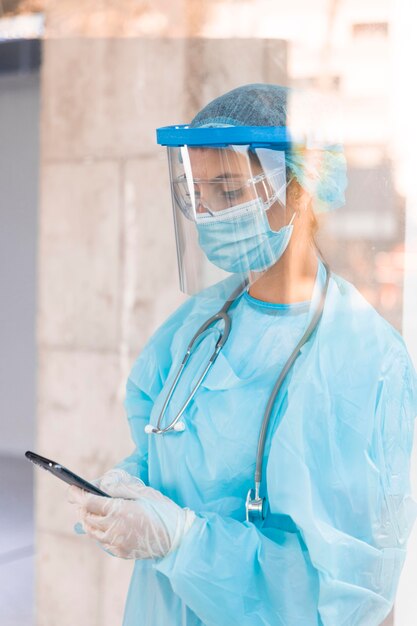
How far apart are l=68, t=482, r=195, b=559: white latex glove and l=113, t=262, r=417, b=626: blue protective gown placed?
0.06ft

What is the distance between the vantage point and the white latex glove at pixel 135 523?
3.48ft

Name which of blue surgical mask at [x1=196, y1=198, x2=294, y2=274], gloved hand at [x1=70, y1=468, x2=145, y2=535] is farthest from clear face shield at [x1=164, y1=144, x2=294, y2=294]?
gloved hand at [x1=70, y1=468, x2=145, y2=535]

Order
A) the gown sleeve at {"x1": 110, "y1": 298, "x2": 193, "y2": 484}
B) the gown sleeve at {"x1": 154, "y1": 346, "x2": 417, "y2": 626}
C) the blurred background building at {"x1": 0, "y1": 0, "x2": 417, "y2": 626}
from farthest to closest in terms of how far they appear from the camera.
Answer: the blurred background building at {"x1": 0, "y1": 0, "x2": 417, "y2": 626}, the gown sleeve at {"x1": 110, "y1": 298, "x2": 193, "y2": 484}, the gown sleeve at {"x1": 154, "y1": 346, "x2": 417, "y2": 626}

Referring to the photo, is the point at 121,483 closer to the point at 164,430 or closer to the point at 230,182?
the point at 164,430

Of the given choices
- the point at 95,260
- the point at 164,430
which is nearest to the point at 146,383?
the point at 164,430

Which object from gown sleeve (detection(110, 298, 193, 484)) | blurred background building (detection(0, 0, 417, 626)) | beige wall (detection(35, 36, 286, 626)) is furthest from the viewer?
beige wall (detection(35, 36, 286, 626))

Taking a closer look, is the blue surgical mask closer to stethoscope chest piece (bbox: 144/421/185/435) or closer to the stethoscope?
the stethoscope

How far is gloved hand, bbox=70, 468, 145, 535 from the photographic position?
1126 mm

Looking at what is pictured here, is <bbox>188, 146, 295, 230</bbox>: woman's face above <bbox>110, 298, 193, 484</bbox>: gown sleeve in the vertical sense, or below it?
above

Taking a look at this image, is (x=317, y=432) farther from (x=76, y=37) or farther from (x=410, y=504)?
(x=76, y=37)

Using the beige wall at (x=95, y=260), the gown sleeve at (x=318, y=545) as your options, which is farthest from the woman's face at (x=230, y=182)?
the beige wall at (x=95, y=260)

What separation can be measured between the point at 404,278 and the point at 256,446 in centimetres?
40

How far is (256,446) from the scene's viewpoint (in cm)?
108

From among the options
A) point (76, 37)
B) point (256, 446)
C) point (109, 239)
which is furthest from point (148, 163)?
point (256, 446)
